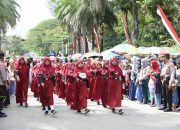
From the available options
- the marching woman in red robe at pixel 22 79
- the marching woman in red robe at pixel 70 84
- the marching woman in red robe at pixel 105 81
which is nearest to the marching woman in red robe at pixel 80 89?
the marching woman in red robe at pixel 70 84

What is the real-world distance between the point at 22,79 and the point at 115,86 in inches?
149

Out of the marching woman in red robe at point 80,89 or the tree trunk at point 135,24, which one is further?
the tree trunk at point 135,24

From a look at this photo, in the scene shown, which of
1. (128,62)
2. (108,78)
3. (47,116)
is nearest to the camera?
(47,116)

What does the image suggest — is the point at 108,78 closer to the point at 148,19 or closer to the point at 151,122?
the point at 151,122

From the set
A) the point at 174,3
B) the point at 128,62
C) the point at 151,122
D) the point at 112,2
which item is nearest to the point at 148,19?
the point at 112,2

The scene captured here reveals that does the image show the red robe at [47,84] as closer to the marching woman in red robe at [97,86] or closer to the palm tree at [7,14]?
the marching woman in red robe at [97,86]

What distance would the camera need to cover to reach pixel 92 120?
13078 millimetres

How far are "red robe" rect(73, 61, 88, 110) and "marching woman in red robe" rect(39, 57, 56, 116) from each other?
2.75 feet

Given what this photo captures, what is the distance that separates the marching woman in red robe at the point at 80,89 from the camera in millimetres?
14656

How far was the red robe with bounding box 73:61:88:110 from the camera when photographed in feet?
48.1

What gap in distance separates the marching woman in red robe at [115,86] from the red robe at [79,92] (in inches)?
32.8

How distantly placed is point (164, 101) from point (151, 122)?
2.81 m

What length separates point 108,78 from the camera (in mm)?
14984

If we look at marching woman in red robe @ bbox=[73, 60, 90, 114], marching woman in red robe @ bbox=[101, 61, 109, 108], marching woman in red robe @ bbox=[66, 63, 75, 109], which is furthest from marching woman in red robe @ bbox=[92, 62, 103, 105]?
marching woman in red robe @ bbox=[73, 60, 90, 114]
